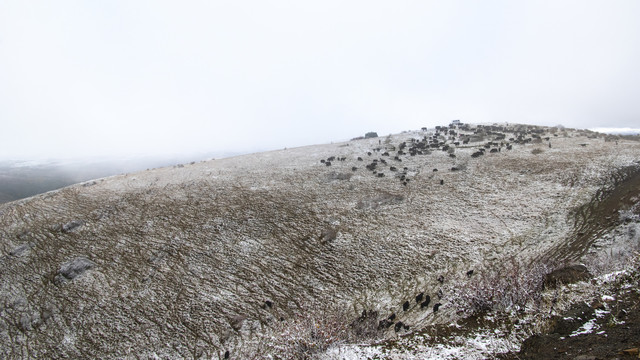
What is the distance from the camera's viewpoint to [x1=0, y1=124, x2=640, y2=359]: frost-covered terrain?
16.9m

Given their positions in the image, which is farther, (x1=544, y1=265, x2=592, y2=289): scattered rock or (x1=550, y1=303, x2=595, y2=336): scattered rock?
(x1=544, y1=265, x2=592, y2=289): scattered rock

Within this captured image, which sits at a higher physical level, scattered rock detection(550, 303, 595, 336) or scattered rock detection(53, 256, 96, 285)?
scattered rock detection(550, 303, 595, 336)

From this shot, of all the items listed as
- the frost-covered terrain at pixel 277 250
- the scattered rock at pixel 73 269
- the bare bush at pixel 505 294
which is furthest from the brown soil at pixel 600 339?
the scattered rock at pixel 73 269

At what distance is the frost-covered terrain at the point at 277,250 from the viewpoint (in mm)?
16859

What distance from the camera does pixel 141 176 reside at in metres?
43.8

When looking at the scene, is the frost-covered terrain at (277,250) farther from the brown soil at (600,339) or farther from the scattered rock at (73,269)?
the brown soil at (600,339)

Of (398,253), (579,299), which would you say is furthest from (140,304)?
(579,299)

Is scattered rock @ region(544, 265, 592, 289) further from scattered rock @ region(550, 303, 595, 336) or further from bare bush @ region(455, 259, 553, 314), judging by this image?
scattered rock @ region(550, 303, 595, 336)

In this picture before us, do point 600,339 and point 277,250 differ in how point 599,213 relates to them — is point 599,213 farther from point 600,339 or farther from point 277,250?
point 277,250

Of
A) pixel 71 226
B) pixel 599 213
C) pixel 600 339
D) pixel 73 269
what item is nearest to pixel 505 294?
pixel 600 339

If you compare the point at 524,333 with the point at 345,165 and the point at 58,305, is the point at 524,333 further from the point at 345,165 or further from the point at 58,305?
the point at 345,165

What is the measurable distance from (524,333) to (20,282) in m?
33.0

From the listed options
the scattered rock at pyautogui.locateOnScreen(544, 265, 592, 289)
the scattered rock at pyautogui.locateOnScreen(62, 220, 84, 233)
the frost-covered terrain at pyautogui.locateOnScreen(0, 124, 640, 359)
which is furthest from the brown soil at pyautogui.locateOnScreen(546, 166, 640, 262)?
the scattered rock at pyautogui.locateOnScreen(62, 220, 84, 233)

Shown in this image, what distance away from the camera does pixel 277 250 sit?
79.1 feet
